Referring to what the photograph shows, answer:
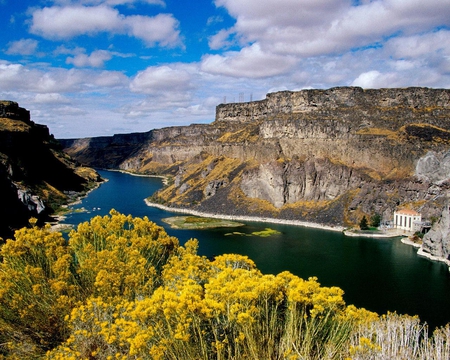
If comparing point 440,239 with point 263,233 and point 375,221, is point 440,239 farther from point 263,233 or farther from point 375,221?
point 263,233

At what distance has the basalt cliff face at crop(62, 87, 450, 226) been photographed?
77000 mm

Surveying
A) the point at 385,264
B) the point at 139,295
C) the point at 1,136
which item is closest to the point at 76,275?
the point at 139,295

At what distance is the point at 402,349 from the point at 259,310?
19.8ft

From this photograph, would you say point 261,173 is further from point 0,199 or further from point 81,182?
point 81,182

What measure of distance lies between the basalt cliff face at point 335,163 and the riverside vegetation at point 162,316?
203 ft

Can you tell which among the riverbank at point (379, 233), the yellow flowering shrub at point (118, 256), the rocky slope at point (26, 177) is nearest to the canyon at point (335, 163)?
the riverbank at point (379, 233)

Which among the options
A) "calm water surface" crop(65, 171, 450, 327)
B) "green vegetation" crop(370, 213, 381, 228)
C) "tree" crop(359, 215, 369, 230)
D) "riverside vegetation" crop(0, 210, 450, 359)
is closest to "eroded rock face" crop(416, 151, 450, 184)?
"green vegetation" crop(370, 213, 381, 228)

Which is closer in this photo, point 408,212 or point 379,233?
point 379,233

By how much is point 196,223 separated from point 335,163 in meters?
31.7

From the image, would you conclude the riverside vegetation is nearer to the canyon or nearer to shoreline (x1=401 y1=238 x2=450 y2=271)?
shoreline (x1=401 y1=238 x2=450 y2=271)

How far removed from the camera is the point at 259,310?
47.5 ft

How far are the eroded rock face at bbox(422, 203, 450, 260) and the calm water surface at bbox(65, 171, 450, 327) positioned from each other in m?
2.19

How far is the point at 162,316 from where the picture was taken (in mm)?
13062

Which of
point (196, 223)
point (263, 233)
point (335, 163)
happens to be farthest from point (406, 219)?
point (196, 223)
